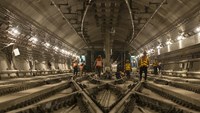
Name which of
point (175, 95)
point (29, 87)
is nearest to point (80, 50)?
point (29, 87)

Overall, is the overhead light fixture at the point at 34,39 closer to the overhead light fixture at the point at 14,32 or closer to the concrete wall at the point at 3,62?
the overhead light fixture at the point at 14,32

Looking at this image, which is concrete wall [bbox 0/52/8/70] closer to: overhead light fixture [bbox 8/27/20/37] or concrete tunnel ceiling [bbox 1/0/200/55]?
overhead light fixture [bbox 8/27/20/37]

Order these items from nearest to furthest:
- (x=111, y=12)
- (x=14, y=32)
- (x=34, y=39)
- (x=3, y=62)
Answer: (x=3, y=62) < (x=14, y=32) < (x=111, y=12) < (x=34, y=39)

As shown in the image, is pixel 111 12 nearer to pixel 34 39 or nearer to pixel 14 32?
pixel 34 39

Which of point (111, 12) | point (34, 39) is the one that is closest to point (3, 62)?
point (34, 39)

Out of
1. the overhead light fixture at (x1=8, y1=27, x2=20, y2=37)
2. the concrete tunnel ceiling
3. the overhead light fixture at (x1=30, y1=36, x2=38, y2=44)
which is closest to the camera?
the concrete tunnel ceiling

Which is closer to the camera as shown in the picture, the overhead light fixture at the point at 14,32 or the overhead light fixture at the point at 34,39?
the overhead light fixture at the point at 14,32

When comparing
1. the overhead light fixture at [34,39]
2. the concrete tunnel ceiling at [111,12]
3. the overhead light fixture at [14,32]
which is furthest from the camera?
the overhead light fixture at [34,39]

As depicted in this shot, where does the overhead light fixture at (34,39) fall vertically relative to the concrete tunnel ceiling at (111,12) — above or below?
below

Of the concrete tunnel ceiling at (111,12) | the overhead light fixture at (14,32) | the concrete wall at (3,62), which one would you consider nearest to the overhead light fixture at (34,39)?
the concrete tunnel ceiling at (111,12)

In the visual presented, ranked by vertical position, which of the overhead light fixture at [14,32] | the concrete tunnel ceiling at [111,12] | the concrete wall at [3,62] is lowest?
the concrete wall at [3,62]

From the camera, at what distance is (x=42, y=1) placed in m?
16.9

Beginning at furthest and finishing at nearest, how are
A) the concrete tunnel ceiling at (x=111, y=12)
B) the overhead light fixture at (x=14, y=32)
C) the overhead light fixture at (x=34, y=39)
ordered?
1. the overhead light fixture at (x=34, y=39)
2. the overhead light fixture at (x=14, y=32)
3. the concrete tunnel ceiling at (x=111, y=12)

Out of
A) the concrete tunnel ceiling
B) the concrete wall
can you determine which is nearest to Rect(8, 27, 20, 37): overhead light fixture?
the concrete tunnel ceiling
